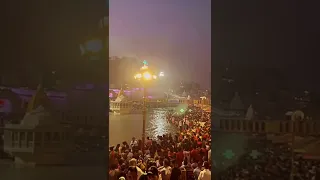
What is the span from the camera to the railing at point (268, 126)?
2996 millimetres

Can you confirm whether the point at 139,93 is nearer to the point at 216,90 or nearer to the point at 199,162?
the point at 199,162

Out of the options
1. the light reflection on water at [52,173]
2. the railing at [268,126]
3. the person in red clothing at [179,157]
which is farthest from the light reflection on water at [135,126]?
the railing at [268,126]

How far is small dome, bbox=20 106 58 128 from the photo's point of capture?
3.30m

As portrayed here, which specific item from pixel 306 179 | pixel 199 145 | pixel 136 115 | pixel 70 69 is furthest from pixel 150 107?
pixel 306 179

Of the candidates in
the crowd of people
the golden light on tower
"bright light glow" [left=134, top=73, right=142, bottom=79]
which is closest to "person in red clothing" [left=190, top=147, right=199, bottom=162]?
the crowd of people

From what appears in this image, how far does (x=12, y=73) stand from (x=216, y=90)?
1.79 metres

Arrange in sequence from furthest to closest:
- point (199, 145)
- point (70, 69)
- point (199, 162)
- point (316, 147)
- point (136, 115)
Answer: point (136, 115), point (199, 145), point (199, 162), point (70, 69), point (316, 147)

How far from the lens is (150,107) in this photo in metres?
4.85

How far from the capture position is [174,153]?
441 centimetres

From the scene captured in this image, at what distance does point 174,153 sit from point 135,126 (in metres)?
0.66

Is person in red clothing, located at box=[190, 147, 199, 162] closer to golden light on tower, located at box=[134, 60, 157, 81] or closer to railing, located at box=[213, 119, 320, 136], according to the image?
golden light on tower, located at box=[134, 60, 157, 81]

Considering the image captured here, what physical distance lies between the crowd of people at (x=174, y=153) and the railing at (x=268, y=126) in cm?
68

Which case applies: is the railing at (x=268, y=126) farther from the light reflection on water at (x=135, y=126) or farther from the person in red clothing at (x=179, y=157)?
the light reflection on water at (x=135, y=126)

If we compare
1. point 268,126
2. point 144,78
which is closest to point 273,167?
point 268,126
